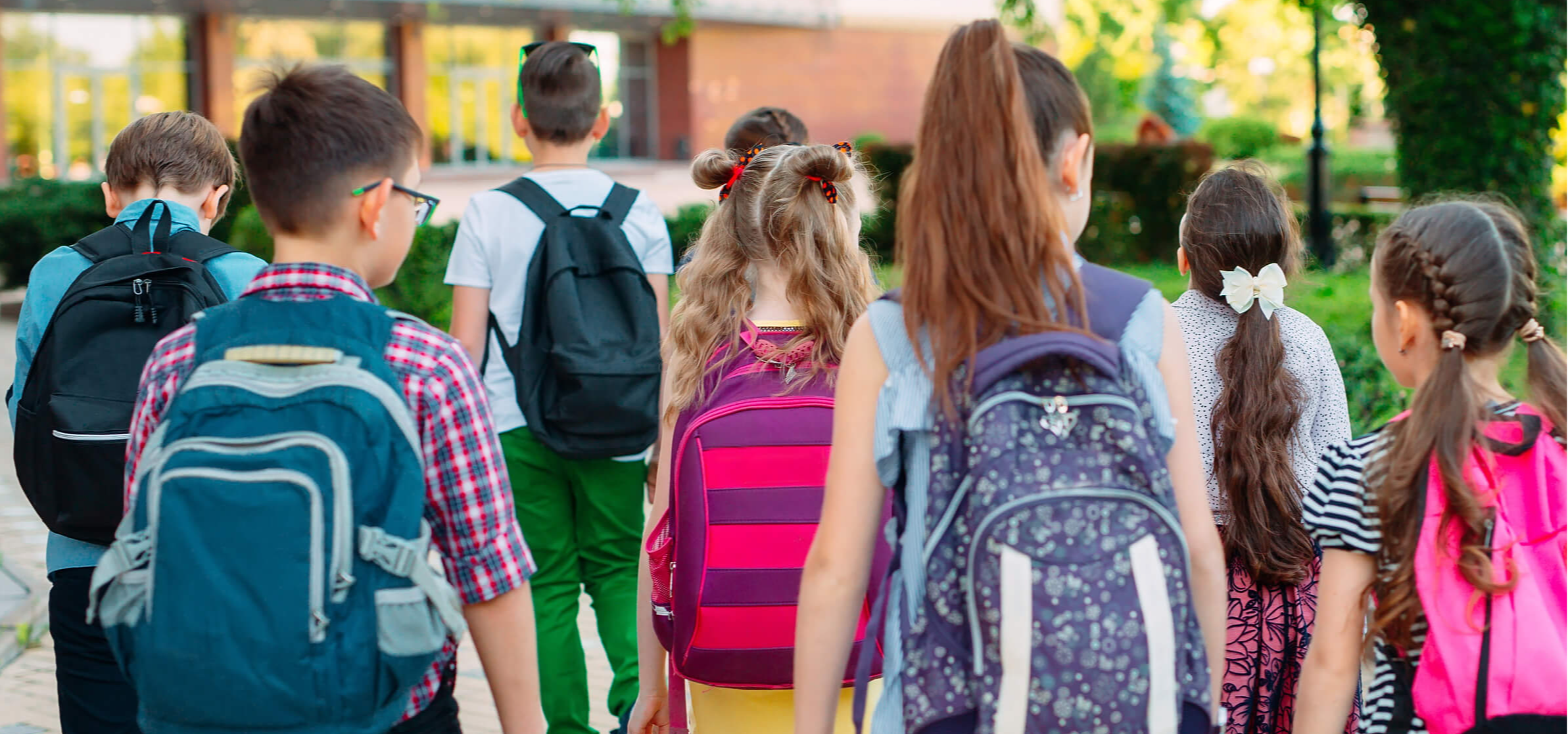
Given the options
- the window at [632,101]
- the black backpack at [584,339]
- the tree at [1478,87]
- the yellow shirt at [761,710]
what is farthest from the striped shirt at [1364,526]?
the window at [632,101]

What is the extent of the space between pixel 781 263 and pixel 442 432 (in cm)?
95

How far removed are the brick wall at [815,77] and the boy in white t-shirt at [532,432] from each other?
30.3 metres

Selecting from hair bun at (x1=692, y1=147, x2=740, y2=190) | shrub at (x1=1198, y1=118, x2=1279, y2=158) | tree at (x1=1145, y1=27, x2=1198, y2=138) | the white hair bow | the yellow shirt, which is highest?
tree at (x1=1145, y1=27, x2=1198, y2=138)

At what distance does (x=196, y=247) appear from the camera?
2.92 metres

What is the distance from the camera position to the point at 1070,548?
1754 mm

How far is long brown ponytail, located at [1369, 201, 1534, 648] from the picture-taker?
6.63ft

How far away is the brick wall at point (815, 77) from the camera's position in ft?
113

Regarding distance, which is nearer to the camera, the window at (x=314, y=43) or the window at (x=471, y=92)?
the window at (x=314, y=43)

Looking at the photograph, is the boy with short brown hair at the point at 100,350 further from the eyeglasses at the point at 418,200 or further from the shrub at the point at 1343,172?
the shrub at the point at 1343,172

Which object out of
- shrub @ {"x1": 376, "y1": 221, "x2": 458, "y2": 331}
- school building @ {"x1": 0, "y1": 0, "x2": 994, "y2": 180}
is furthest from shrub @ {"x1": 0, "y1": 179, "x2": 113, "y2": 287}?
shrub @ {"x1": 376, "y1": 221, "x2": 458, "y2": 331}

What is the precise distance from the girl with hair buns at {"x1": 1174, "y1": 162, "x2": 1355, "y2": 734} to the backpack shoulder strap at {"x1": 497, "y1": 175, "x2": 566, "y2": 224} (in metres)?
1.67

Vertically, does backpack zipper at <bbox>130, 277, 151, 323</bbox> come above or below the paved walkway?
above

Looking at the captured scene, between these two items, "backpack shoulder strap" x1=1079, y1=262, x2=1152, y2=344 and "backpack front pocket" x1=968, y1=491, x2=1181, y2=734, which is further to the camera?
"backpack shoulder strap" x1=1079, y1=262, x2=1152, y2=344

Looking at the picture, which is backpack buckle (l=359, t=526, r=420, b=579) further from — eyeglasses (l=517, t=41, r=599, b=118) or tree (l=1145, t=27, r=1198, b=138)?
tree (l=1145, t=27, r=1198, b=138)
